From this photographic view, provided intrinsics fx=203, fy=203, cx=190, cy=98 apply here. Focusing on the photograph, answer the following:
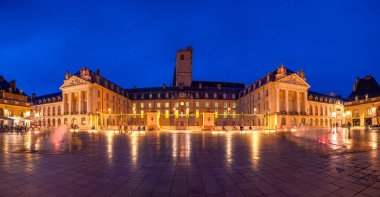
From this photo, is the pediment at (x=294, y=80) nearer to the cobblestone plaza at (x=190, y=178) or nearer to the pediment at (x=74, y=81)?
the cobblestone plaza at (x=190, y=178)

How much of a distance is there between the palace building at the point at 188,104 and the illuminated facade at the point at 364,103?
577 cm

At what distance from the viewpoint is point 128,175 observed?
5984 millimetres

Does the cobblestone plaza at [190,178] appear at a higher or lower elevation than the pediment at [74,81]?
lower

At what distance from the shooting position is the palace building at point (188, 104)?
5606 centimetres

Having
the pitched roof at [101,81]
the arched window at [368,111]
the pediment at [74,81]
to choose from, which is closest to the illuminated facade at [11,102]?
the pediment at [74,81]

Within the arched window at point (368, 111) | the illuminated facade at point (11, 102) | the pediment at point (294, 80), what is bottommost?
the arched window at point (368, 111)

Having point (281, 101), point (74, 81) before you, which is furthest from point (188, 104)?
point (74, 81)

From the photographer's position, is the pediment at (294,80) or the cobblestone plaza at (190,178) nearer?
the cobblestone plaza at (190,178)

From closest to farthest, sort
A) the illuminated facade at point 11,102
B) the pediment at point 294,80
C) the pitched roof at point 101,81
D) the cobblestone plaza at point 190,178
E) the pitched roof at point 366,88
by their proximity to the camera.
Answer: the cobblestone plaza at point 190,178 → the pediment at point 294,80 → the pitched roof at point 101,81 → the illuminated facade at point 11,102 → the pitched roof at point 366,88

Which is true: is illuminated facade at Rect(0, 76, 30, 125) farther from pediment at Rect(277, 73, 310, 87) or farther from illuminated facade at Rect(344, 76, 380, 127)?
illuminated facade at Rect(344, 76, 380, 127)

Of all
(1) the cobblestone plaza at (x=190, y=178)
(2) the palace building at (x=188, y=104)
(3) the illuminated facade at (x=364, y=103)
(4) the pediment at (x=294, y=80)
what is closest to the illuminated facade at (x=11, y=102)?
(2) the palace building at (x=188, y=104)

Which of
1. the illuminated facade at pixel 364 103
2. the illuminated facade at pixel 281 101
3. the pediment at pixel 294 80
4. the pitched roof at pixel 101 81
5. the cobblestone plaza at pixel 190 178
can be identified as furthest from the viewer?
the illuminated facade at pixel 364 103

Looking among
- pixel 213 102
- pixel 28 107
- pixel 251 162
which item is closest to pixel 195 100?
pixel 213 102

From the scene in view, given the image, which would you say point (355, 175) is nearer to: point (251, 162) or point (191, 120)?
point (251, 162)
